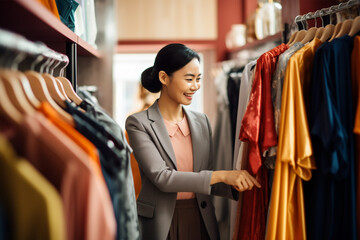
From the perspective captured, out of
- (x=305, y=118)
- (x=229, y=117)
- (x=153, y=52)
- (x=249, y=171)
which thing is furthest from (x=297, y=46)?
(x=153, y=52)

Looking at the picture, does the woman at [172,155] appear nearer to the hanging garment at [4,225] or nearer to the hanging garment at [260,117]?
the hanging garment at [260,117]

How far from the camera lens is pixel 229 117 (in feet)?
8.96

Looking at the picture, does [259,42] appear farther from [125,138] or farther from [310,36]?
[125,138]

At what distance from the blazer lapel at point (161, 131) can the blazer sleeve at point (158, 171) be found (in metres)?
0.04

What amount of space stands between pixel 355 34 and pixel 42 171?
1122 millimetres

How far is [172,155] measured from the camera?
61.2 inches

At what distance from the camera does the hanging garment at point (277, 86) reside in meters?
1.25

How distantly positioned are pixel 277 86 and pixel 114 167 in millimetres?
727

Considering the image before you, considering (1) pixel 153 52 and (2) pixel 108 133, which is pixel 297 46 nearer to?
(2) pixel 108 133

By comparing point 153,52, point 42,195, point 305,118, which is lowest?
point 42,195

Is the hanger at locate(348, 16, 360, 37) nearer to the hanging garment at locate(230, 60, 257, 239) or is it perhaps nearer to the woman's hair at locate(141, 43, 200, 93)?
the hanging garment at locate(230, 60, 257, 239)

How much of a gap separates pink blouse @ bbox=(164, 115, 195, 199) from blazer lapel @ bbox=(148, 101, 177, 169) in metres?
0.05

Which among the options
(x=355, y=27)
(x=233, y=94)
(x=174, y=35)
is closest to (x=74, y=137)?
(x=355, y=27)

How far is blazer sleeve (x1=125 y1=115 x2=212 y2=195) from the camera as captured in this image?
138 cm
